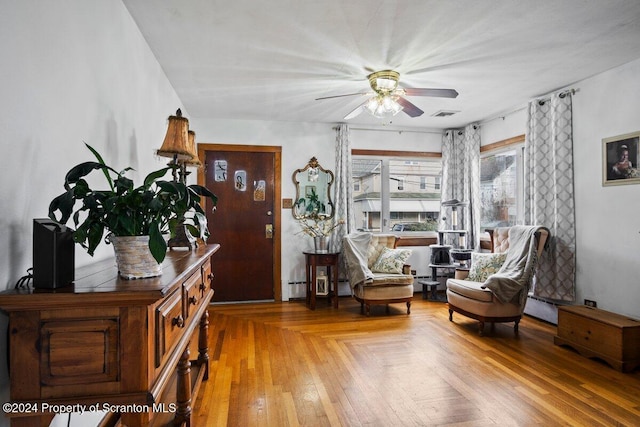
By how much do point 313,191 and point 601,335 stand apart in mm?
3470

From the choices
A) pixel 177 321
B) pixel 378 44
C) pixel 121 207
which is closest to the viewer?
pixel 121 207

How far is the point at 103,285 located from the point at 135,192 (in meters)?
0.29

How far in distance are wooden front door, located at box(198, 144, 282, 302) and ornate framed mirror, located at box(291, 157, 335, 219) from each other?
30 cm

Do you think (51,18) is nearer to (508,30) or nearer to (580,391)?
(508,30)

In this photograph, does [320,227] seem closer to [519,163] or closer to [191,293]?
[519,163]

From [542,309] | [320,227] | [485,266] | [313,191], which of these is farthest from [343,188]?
[542,309]

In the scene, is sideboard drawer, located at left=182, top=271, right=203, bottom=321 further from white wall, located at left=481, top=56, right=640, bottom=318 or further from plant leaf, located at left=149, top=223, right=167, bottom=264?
white wall, located at left=481, top=56, right=640, bottom=318

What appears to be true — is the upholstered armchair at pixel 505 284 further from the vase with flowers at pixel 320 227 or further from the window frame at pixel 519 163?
the vase with flowers at pixel 320 227

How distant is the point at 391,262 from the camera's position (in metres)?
4.38

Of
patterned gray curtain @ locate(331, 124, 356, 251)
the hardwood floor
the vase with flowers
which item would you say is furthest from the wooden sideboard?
patterned gray curtain @ locate(331, 124, 356, 251)

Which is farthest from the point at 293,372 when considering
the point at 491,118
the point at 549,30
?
the point at 491,118

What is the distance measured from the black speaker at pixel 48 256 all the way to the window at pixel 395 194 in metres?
4.43

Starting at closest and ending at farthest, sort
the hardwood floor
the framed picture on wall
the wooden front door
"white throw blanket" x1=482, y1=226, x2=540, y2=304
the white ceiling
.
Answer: the hardwood floor, the white ceiling, the framed picture on wall, "white throw blanket" x1=482, y1=226, x2=540, y2=304, the wooden front door

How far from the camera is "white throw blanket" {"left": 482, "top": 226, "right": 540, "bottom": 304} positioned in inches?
131
